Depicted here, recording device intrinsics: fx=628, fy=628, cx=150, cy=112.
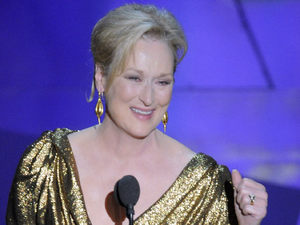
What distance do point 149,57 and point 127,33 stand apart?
0.09m

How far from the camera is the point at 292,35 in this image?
333 cm

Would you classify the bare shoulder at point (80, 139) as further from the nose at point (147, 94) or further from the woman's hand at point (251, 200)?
the woman's hand at point (251, 200)

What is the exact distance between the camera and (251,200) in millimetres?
1717

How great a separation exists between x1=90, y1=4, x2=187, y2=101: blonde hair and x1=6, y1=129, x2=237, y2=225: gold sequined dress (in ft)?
1.05

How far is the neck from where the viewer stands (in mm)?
1957

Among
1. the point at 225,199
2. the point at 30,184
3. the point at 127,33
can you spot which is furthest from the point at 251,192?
the point at 30,184

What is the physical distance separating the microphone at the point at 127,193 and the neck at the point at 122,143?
502mm

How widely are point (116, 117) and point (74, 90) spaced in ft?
5.22

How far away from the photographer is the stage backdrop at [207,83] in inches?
125

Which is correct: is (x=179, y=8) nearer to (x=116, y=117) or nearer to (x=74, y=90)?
(x=74, y=90)

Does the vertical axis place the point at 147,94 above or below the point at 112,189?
above

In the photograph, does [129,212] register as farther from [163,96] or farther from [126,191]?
[163,96]

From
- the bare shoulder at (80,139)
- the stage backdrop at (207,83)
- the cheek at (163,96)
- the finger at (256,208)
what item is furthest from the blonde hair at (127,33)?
the stage backdrop at (207,83)

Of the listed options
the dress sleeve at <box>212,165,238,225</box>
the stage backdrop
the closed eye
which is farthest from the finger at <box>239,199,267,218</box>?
the stage backdrop
